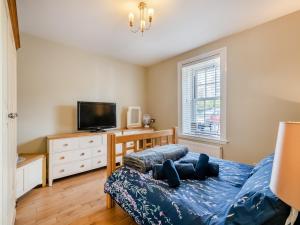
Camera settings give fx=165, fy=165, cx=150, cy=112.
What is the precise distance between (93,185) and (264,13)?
353cm

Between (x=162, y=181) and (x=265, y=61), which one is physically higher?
(x=265, y=61)

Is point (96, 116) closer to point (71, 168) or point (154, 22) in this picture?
point (71, 168)

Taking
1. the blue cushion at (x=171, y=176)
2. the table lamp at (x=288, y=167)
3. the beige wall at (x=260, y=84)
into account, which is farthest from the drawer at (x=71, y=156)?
the table lamp at (x=288, y=167)

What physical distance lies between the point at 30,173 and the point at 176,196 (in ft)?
7.34

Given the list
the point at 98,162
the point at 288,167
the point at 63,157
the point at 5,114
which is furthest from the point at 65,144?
the point at 288,167

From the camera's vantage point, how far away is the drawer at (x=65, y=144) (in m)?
2.78

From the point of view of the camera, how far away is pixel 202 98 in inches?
130

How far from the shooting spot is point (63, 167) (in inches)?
113

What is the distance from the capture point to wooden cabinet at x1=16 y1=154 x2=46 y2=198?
2.19m

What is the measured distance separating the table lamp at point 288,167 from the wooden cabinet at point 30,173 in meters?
2.73

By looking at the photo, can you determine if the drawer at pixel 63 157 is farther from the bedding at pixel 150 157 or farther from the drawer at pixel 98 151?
the bedding at pixel 150 157

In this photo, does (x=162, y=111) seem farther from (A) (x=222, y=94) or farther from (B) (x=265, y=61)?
(B) (x=265, y=61)

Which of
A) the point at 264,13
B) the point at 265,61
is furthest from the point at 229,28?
the point at 265,61

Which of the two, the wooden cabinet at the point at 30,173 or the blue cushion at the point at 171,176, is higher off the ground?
the blue cushion at the point at 171,176
